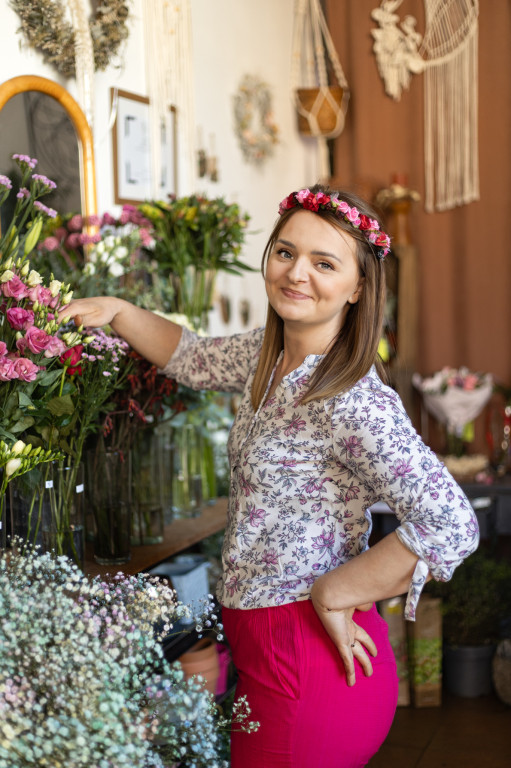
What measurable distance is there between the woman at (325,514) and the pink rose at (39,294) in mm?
241

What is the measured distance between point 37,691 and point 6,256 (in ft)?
2.60

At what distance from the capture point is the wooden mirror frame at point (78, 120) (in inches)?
79.8

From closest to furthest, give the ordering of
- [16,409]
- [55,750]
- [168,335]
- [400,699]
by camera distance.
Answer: [55,750], [16,409], [168,335], [400,699]

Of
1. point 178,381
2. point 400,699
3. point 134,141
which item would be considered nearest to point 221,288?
point 134,141

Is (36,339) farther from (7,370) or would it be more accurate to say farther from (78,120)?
(78,120)

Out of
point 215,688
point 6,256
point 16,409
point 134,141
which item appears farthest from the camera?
point 134,141

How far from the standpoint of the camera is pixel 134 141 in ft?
8.52

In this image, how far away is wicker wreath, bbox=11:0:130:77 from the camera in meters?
2.04

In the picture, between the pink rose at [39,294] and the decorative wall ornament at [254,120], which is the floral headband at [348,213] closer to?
the pink rose at [39,294]

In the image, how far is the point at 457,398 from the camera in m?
3.70

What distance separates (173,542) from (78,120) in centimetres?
110

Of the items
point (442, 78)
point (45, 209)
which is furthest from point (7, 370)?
point (442, 78)

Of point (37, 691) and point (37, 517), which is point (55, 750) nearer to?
point (37, 691)

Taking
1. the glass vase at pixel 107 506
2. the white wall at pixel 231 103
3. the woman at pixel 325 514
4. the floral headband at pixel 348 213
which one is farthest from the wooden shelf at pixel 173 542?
the white wall at pixel 231 103
